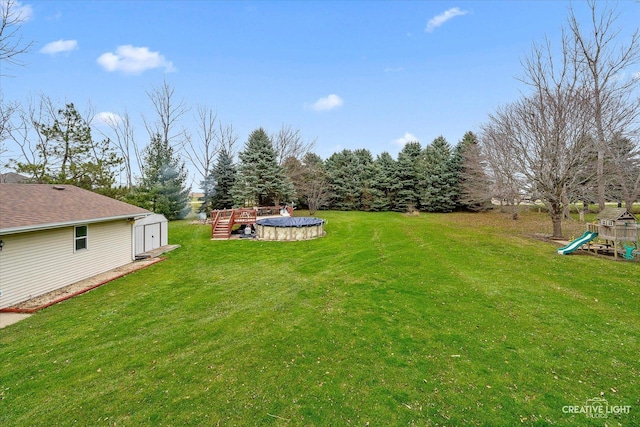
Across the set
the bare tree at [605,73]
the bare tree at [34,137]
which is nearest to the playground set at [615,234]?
the bare tree at [605,73]

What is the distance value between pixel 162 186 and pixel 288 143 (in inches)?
575

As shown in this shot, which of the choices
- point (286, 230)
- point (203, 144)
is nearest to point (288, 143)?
point (203, 144)

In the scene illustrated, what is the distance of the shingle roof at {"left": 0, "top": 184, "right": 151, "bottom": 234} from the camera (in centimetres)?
671

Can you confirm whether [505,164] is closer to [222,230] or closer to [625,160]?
[625,160]

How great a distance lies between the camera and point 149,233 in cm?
1280

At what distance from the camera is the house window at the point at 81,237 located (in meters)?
8.52

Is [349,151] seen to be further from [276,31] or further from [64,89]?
[64,89]

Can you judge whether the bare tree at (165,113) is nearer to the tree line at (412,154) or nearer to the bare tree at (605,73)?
the tree line at (412,154)

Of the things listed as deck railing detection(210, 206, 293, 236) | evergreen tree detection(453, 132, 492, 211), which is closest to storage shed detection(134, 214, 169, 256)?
deck railing detection(210, 206, 293, 236)

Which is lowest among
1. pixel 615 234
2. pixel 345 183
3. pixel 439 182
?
pixel 615 234

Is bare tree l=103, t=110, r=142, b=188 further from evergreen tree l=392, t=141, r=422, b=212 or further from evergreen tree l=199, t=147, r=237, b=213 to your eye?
evergreen tree l=392, t=141, r=422, b=212

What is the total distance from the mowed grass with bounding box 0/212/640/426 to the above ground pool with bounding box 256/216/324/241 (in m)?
6.15

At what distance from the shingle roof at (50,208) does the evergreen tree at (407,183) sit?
84.8ft

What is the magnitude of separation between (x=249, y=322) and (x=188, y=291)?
9.40 ft
